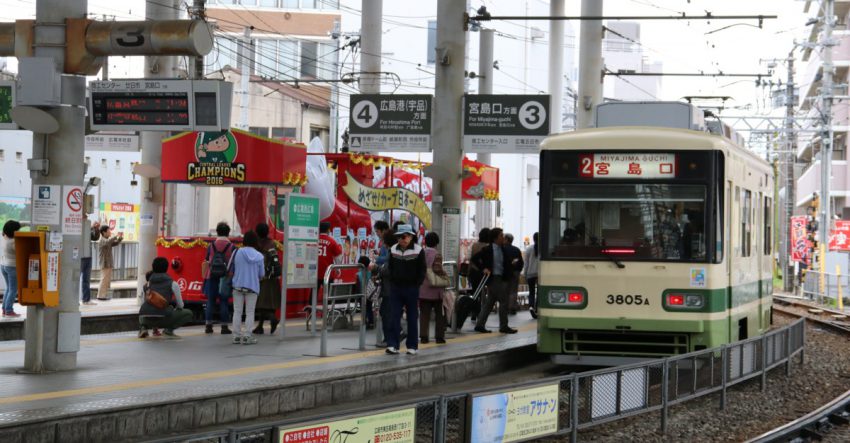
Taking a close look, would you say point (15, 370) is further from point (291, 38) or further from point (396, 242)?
point (291, 38)

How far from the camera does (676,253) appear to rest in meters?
14.7

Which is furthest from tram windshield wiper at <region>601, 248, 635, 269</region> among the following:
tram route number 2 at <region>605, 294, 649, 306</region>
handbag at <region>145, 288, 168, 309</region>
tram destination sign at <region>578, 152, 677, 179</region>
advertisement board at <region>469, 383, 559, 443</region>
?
handbag at <region>145, 288, 168, 309</region>

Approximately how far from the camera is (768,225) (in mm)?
19781

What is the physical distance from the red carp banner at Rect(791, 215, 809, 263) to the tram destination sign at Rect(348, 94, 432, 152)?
32.8 metres

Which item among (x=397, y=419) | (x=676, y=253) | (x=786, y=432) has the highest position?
(x=676, y=253)

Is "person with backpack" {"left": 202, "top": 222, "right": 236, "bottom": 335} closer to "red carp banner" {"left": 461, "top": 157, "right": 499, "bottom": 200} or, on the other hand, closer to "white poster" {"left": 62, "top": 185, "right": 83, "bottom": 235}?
"white poster" {"left": 62, "top": 185, "right": 83, "bottom": 235}

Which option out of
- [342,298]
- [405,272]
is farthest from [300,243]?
[405,272]

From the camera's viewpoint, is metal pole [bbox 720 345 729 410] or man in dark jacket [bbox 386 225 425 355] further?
man in dark jacket [bbox 386 225 425 355]

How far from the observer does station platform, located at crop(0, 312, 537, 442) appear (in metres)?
10.2

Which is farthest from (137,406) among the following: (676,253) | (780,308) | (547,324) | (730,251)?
(780,308)

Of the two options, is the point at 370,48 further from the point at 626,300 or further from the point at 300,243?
the point at 626,300

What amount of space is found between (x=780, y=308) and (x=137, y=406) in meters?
30.2

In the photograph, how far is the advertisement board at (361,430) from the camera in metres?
6.83

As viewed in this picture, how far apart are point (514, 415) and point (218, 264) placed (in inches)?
380
